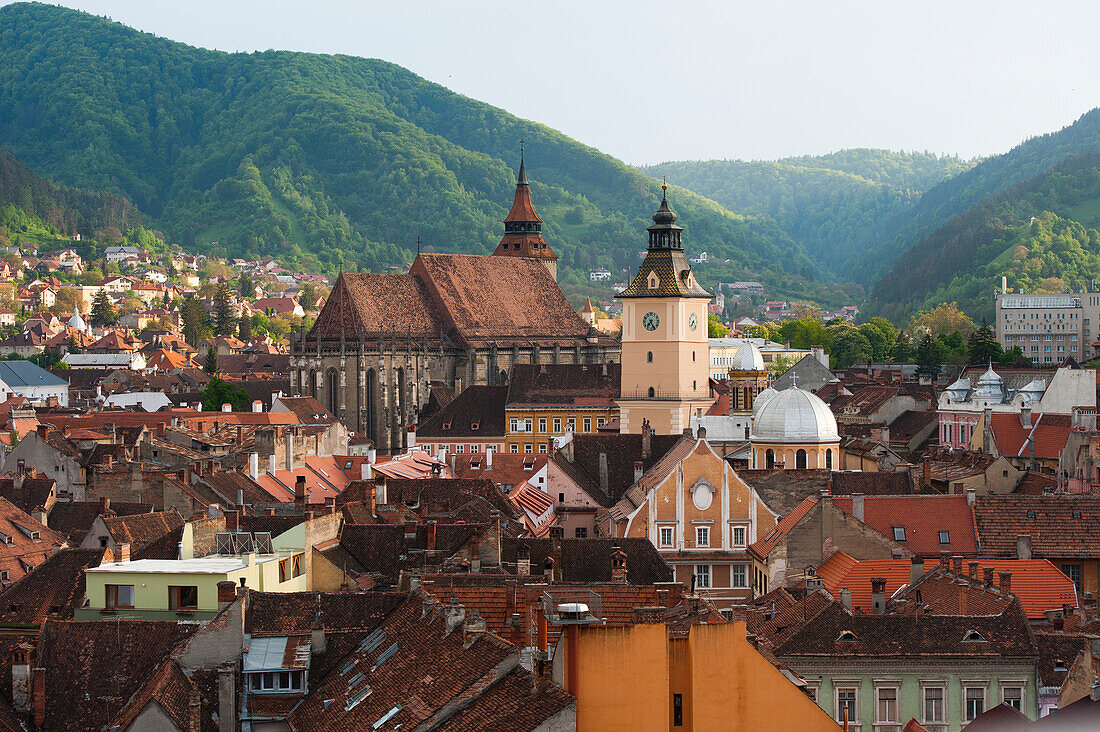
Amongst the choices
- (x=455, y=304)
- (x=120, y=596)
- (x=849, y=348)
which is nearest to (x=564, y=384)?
(x=455, y=304)

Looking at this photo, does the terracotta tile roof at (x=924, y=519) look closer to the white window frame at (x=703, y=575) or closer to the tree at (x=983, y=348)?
the white window frame at (x=703, y=575)

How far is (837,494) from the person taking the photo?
55.8 m

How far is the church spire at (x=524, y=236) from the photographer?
156125 mm

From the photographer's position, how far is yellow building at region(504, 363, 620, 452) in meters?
108

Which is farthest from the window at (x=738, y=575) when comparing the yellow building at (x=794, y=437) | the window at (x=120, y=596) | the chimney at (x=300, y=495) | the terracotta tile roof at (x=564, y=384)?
A: the terracotta tile roof at (x=564, y=384)

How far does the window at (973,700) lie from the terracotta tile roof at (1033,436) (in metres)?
50.7

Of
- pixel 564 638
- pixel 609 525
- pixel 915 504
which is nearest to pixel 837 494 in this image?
pixel 915 504

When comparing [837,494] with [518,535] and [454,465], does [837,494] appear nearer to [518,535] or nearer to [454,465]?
[518,535]

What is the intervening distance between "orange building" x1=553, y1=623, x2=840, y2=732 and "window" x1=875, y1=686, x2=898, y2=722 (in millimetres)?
9783

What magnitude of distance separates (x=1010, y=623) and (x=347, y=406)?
92745 millimetres

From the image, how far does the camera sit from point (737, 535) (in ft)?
186

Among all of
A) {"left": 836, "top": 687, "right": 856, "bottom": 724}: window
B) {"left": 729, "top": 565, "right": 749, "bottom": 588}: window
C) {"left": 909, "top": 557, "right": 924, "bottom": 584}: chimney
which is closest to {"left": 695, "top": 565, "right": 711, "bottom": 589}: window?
{"left": 729, "top": 565, "right": 749, "bottom": 588}: window

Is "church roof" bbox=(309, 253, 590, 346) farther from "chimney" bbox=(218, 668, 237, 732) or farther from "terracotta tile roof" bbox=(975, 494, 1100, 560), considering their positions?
"chimney" bbox=(218, 668, 237, 732)

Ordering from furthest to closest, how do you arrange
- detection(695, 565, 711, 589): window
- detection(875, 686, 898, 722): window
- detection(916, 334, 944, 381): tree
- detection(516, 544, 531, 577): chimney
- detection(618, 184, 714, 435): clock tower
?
detection(916, 334, 944, 381): tree < detection(618, 184, 714, 435): clock tower < detection(695, 565, 711, 589): window < detection(516, 544, 531, 577): chimney < detection(875, 686, 898, 722): window
